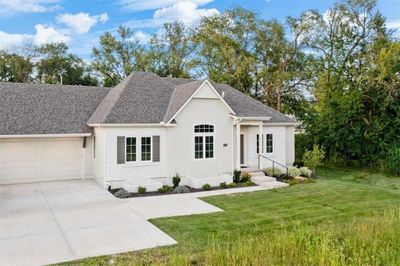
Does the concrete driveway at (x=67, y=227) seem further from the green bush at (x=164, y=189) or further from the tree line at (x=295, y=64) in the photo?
the tree line at (x=295, y=64)

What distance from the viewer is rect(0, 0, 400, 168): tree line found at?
78.6 ft

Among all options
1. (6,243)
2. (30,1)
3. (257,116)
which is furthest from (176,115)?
(30,1)

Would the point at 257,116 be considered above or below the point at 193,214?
above

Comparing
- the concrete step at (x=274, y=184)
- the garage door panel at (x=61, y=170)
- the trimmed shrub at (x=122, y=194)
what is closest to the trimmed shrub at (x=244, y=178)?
the concrete step at (x=274, y=184)

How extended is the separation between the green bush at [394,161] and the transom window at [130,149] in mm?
16643

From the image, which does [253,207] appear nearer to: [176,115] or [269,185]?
[269,185]

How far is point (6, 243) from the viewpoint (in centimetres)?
844

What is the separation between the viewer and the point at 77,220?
34.4ft

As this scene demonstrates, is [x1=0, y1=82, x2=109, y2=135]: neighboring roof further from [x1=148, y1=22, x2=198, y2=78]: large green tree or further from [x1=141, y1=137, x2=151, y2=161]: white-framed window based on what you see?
[x1=148, y1=22, x2=198, y2=78]: large green tree

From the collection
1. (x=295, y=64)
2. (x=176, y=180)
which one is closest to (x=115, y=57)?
(x=295, y=64)

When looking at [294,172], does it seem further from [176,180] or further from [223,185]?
[176,180]

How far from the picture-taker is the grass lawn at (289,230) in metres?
6.91

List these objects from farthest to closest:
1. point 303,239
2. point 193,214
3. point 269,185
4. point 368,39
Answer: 1. point 368,39
2. point 269,185
3. point 193,214
4. point 303,239

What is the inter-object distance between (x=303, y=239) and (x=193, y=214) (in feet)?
14.7
